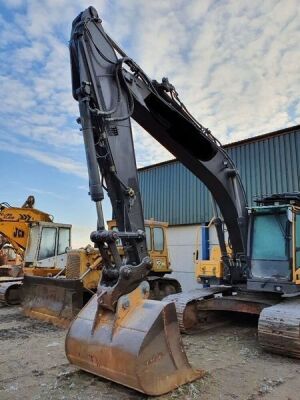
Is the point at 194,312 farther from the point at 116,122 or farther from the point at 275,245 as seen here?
the point at 116,122

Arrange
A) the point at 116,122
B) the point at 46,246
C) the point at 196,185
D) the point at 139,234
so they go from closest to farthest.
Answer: the point at 139,234
the point at 116,122
the point at 46,246
the point at 196,185

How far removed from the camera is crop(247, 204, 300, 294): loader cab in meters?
6.89

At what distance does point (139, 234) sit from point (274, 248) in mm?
3440

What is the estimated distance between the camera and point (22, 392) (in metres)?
4.38

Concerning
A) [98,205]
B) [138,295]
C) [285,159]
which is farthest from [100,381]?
[285,159]

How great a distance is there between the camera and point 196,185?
1614cm

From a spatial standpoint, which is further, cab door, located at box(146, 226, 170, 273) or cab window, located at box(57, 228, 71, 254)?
cab window, located at box(57, 228, 71, 254)

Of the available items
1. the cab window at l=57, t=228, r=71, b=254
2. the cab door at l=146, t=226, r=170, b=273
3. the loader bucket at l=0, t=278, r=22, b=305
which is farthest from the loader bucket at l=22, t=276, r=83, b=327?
the cab door at l=146, t=226, r=170, b=273

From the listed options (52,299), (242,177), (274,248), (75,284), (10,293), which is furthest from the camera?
(242,177)

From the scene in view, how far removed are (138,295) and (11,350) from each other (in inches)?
125

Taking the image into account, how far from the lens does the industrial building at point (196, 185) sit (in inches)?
534

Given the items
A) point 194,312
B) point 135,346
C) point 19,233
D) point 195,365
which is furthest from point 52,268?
Result: point 135,346

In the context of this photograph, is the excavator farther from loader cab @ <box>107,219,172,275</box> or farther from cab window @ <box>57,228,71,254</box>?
cab window @ <box>57,228,71,254</box>

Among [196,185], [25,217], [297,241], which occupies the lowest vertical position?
[297,241]
